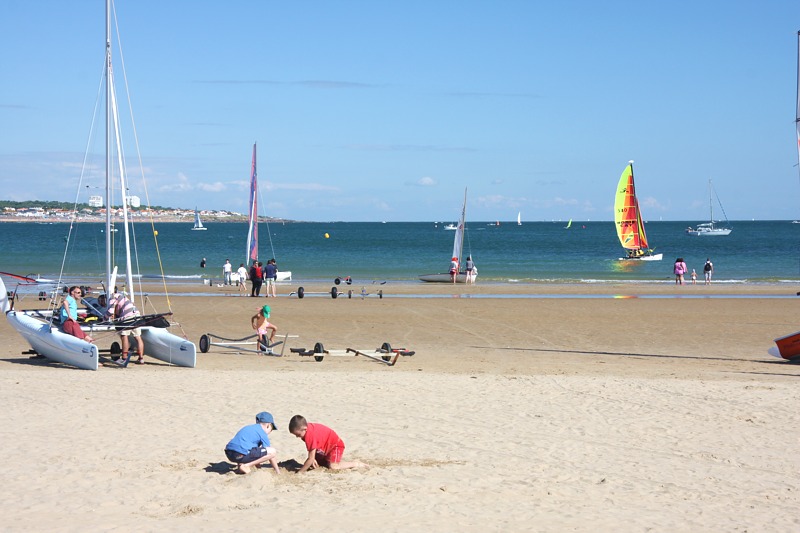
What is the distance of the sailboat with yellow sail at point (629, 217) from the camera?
199 feet

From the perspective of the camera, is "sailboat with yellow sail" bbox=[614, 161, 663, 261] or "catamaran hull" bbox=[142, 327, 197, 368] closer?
"catamaran hull" bbox=[142, 327, 197, 368]

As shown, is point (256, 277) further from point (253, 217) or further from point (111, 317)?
point (111, 317)

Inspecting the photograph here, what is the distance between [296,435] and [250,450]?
1.61ft

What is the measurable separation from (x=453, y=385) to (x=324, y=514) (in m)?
6.10

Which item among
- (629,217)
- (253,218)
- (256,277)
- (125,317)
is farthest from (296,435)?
(629,217)

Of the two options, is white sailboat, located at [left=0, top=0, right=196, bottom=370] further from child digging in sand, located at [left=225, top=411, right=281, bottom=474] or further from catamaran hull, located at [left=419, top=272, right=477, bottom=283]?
catamaran hull, located at [left=419, top=272, right=477, bottom=283]

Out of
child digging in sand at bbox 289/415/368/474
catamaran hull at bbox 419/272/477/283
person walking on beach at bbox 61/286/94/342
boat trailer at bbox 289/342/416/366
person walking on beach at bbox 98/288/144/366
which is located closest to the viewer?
child digging in sand at bbox 289/415/368/474

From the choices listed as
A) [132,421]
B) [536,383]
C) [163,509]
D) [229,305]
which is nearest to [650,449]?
[536,383]

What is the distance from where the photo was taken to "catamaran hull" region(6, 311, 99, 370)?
48.8 feet

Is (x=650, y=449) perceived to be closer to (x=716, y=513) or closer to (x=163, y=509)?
(x=716, y=513)

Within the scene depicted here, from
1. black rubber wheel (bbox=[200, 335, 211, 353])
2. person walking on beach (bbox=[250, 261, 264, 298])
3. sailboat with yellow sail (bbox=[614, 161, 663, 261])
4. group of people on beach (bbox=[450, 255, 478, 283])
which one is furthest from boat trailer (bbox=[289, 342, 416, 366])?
sailboat with yellow sail (bbox=[614, 161, 663, 261])

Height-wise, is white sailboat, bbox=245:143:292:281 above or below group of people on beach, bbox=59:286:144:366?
above

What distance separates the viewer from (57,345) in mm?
15273

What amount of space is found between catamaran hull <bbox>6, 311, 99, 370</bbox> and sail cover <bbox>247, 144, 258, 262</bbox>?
717 inches
